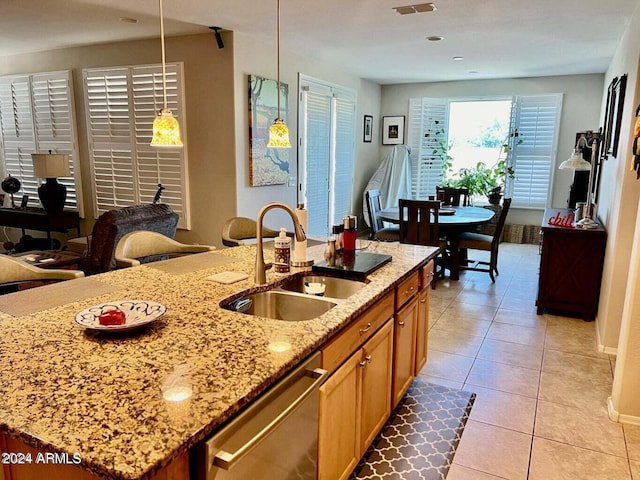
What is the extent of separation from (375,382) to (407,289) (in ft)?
1.76

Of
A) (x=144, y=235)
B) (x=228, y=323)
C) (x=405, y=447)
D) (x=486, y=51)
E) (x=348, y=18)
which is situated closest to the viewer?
(x=228, y=323)

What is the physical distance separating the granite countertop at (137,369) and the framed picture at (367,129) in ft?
19.0

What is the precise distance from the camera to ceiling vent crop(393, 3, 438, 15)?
345 centimetres

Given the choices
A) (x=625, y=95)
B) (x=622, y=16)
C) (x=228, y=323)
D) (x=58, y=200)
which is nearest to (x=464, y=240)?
(x=625, y=95)

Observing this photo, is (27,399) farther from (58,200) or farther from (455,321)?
(58,200)

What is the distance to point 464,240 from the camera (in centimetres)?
514

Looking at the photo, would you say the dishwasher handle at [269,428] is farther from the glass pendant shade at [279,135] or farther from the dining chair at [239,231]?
the dining chair at [239,231]

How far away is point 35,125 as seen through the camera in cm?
569

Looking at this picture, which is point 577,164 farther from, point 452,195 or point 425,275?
point 425,275

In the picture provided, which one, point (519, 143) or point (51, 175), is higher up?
point (519, 143)

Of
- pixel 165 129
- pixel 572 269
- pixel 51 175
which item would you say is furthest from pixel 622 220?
pixel 51 175

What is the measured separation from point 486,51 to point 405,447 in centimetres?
440

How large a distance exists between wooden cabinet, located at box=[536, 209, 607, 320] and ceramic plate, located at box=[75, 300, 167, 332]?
344 cm

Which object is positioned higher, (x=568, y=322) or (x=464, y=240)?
(x=464, y=240)
